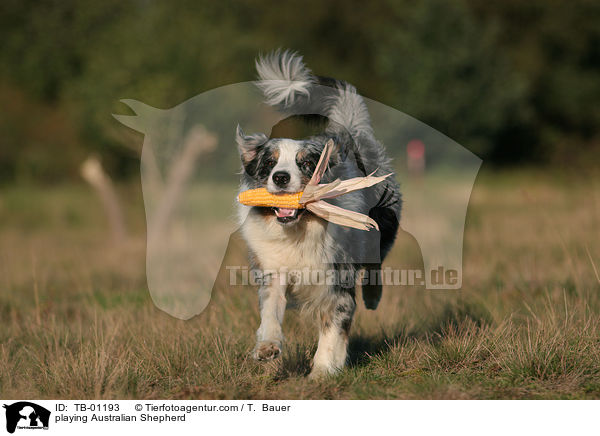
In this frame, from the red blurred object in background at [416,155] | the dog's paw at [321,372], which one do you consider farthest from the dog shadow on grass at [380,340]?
the red blurred object in background at [416,155]

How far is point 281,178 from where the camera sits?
405cm

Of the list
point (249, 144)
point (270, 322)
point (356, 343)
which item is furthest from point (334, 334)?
point (249, 144)

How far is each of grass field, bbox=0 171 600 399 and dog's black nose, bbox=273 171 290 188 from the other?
116 cm

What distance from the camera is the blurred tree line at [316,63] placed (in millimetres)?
23766

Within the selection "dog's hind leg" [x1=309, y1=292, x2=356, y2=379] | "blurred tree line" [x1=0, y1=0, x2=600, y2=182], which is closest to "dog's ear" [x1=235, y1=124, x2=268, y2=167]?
"dog's hind leg" [x1=309, y1=292, x2=356, y2=379]

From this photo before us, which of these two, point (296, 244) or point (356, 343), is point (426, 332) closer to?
point (356, 343)

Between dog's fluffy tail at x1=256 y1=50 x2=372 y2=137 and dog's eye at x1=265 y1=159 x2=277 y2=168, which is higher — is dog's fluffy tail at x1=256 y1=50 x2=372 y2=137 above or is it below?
above

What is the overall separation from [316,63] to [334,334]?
28.1 m

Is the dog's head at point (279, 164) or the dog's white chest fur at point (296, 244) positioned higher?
the dog's head at point (279, 164)

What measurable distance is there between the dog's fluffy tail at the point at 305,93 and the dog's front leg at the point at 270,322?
1.43 metres

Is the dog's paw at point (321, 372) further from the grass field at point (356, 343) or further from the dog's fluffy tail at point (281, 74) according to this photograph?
the dog's fluffy tail at point (281, 74)

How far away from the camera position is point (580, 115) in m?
30.6

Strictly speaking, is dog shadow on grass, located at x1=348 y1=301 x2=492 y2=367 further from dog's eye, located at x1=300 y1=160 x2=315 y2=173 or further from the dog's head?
dog's eye, located at x1=300 y1=160 x2=315 y2=173

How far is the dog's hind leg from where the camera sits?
4.24 metres
